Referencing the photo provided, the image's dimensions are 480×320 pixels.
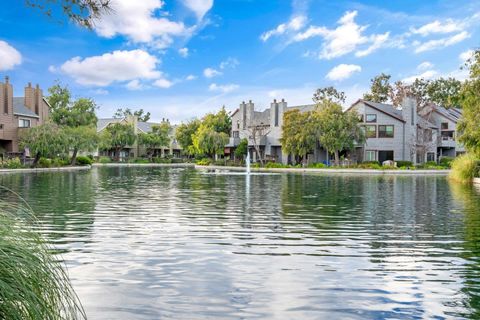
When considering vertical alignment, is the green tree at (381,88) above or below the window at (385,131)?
above

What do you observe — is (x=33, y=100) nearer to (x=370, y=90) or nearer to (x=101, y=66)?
(x=101, y=66)

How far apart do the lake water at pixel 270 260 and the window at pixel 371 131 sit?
4250cm

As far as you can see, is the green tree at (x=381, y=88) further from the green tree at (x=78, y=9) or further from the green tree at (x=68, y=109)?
the green tree at (x=78, y=9)

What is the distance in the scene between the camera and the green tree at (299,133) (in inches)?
2190

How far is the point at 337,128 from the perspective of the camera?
54406 mm

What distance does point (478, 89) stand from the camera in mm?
31078

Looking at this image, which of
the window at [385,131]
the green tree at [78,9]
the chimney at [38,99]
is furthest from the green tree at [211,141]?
the green tree at [78,9]

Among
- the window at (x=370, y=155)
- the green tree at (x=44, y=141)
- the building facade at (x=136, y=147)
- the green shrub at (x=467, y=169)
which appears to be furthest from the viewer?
the building facade at (x=136, y=147)

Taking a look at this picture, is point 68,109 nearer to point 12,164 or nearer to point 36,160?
point 36,160

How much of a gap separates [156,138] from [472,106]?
63766 millimetres

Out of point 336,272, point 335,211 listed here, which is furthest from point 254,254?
point 335,211

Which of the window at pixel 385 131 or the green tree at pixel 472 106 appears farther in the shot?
the window at pixel 385 131

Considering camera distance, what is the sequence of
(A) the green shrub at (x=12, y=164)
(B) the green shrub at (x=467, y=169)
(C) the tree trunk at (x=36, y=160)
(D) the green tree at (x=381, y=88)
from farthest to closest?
(D) the green tree at (x=381, y=88), (C) the tree trunk at (x=36, y=160), (A) the green shrub at (x=12, y=164), (B) the green shrub at (x=467, y=169)

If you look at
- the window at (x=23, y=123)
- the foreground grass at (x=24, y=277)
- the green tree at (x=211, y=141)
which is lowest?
the foreground grass at (x=24, y=277)
